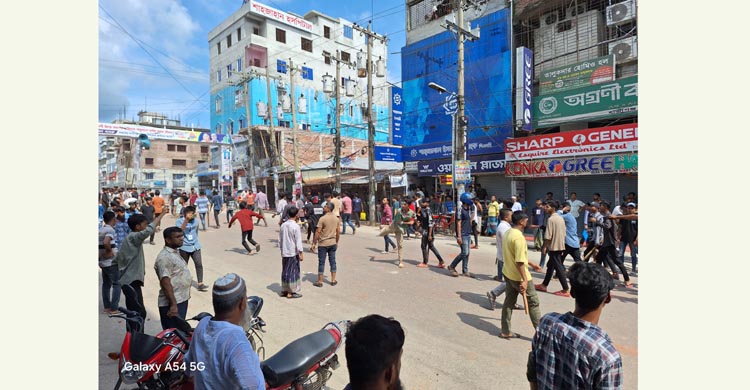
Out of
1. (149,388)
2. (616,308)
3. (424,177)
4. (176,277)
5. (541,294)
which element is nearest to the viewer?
(149,388)

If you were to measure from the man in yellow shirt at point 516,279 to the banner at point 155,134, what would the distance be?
25.9 meters

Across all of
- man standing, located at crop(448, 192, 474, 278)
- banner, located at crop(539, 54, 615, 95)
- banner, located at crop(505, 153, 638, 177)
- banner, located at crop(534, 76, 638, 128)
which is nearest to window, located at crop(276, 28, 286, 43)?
banner, located at crop(539, 54, 615, 95)

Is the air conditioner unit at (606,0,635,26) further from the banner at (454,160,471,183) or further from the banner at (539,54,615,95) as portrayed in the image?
the banner at (454,160,471,183)

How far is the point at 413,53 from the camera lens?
24359 mm

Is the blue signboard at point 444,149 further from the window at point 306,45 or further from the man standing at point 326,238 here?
the window at point 306,45

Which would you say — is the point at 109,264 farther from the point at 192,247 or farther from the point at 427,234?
the point at 427,234

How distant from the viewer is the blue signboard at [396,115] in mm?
21875

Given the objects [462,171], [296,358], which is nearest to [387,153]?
[462,171]

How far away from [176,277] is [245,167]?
31.7 m

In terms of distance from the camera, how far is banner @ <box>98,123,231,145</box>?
23.5 metres

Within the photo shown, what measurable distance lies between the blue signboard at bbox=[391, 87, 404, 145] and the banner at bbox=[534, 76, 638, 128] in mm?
7628

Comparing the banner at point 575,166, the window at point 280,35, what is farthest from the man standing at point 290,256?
the window at point 280,35

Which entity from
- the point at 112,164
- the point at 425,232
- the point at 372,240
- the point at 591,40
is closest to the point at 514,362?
the point at 425,232

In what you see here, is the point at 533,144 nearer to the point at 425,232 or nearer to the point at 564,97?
the point at 564,97
